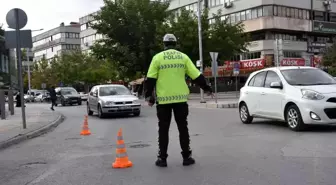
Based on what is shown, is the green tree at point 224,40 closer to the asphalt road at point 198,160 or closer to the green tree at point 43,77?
the asphalt road at point 198,160

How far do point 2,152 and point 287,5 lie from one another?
51.8 metres

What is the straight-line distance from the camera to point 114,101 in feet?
59.7

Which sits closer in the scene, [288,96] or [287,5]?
[288,96]

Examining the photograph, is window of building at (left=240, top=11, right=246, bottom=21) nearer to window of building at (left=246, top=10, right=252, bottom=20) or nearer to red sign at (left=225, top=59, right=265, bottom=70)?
window of building at (left=246, top=10, right=252, bottom=20)

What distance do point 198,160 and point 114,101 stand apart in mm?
11523

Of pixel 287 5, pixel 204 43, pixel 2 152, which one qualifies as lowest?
pixel 2 152

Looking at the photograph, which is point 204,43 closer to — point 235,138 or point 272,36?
point 272,36

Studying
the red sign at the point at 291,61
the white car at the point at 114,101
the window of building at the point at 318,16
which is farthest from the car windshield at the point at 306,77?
the window of building at the point at 318,16

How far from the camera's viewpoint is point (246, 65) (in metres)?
52.6

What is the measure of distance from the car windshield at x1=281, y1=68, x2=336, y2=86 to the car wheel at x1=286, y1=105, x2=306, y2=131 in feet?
2.24

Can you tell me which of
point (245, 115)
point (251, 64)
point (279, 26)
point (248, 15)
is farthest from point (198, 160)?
point (248, 15)

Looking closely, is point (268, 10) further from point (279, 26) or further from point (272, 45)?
point (272, 45)

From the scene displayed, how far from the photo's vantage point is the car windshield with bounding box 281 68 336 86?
10.6 metres

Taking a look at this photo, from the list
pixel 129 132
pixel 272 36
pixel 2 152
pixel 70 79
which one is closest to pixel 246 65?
pixel 272 36
